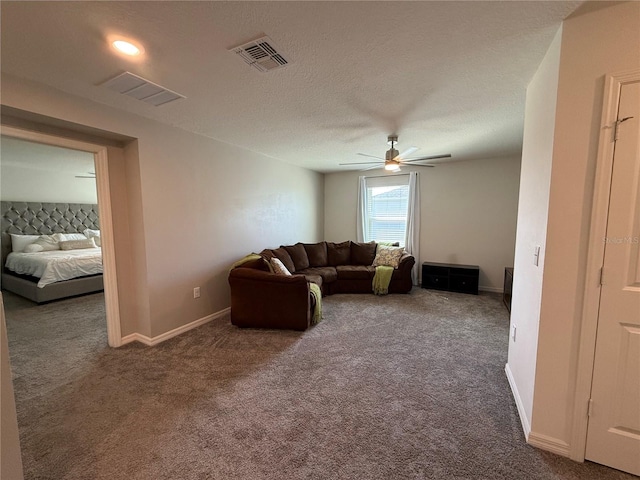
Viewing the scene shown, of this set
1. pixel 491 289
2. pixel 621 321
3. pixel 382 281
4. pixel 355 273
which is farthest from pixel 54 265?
pixel 491 289

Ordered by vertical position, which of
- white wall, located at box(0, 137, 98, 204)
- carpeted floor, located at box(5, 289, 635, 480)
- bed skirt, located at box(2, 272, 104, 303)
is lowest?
carpeted floor, located at box(5, 289, 635, 480)

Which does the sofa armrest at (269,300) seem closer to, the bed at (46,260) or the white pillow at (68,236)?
the bed at (46,260)

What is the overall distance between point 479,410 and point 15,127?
4269 millimetres

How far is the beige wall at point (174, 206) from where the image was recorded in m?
2.50

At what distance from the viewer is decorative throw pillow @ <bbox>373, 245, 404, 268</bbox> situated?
16.4 ft

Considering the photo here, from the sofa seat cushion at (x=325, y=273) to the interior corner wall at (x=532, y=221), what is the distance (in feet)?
9.58

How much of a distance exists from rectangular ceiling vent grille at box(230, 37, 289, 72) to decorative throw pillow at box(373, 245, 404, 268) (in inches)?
153

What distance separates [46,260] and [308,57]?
5404 millimetres

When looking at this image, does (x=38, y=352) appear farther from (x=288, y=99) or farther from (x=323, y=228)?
(x=323, y=228)

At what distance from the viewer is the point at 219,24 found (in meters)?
1.47

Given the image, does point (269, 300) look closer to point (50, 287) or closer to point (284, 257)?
point (284, 257)

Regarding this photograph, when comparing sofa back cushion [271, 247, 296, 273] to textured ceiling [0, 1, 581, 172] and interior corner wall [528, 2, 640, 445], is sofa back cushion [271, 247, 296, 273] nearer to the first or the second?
textured ceiling [0, 1, 581, 172]

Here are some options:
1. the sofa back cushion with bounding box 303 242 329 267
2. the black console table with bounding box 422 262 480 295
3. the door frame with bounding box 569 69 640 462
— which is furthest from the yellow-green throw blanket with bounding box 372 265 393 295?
the door frame with bounding box 569 69 640 462

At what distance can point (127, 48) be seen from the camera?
1688mm
